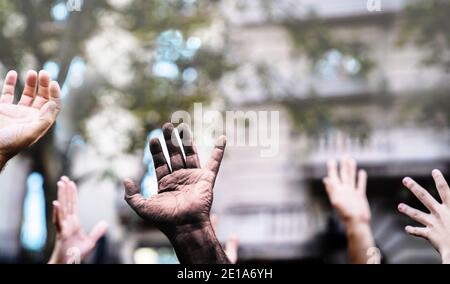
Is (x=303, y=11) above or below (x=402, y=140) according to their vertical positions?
above

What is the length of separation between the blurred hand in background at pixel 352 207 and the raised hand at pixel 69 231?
84 cm

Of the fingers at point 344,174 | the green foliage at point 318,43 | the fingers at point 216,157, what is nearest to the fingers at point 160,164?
the fingers at point 216,157

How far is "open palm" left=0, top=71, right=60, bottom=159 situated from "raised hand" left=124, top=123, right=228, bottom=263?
0.99 ft

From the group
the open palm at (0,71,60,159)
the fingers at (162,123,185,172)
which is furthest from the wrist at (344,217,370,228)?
the open palm at (0,71,60,159)

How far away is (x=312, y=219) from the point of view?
4.68 metres

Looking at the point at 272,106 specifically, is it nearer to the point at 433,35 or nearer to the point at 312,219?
the point at 312,219

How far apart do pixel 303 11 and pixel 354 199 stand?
10.1 ft

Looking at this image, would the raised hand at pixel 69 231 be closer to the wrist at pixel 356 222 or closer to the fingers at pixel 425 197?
the wrist at pixel 356 222

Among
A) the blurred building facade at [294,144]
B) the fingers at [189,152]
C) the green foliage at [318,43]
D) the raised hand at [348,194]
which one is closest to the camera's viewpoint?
the fingers at [189,152]

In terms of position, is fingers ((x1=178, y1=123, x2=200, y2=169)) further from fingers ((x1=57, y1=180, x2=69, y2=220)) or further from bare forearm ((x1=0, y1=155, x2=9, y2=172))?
fingers ((x1=57, y1=180, x2=69, y2=220))

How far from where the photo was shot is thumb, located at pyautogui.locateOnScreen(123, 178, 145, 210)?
1.65 meters

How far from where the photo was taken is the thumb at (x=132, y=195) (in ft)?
5.41

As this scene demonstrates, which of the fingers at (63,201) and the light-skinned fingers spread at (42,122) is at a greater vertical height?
the light-skinned fingers spread at (42,122)

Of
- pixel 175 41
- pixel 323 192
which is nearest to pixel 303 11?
pixel 175 41
